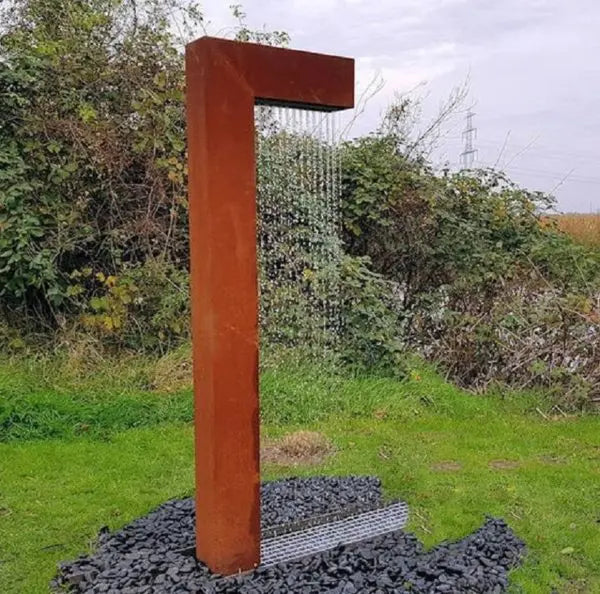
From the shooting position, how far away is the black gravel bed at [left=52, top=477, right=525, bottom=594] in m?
2.17

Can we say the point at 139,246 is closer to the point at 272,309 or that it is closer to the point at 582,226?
the point at 272,309

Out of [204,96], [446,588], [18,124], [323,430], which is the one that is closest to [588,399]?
[323,430]

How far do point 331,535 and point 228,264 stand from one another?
1.12 metres

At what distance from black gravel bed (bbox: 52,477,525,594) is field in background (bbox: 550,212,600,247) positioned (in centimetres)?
436

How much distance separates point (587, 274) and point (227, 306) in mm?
4384

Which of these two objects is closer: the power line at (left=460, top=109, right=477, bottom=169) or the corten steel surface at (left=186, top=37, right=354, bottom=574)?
the corten steel surface at (left=186, top=37, right=354, bottom=574)

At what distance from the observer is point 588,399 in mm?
4605

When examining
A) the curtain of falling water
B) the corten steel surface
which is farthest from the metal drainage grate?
the curtain of falling water

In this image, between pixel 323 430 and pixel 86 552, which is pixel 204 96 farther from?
pixel 323 430

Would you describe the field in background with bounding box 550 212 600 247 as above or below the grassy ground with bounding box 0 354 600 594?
above

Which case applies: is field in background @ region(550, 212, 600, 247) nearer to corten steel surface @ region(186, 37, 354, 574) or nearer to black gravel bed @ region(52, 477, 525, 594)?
black gravel bed @ region(52, 477, 525, 594)

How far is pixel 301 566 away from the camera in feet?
7.56

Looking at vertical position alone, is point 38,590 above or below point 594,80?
below

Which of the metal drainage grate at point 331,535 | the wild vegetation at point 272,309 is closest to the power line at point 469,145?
the wild vegetation at point 272,309
